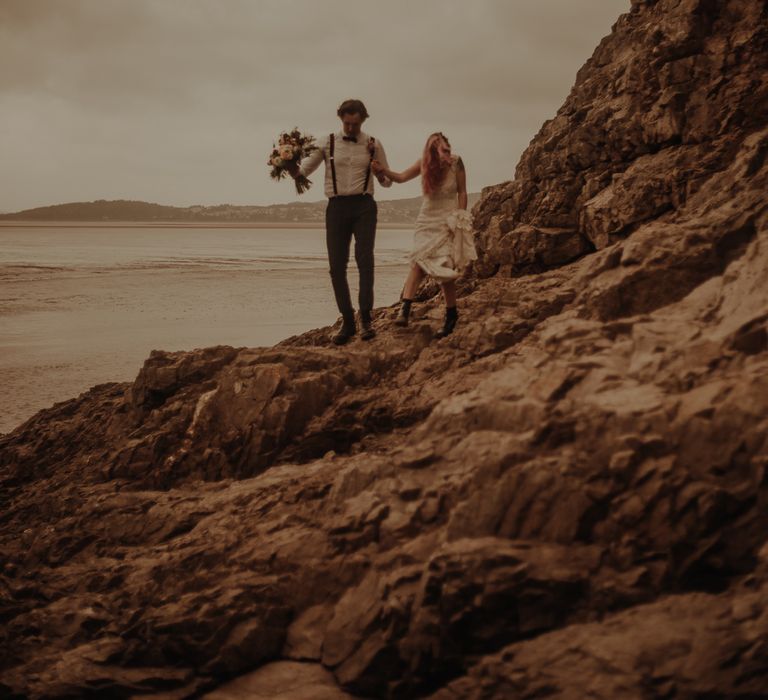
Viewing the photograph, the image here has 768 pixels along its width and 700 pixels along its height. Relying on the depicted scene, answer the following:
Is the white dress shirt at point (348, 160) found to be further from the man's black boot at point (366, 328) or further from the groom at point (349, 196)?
the man's black boot at point (366, 328)

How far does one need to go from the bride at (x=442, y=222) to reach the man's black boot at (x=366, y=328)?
35 cm

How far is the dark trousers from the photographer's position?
7.67 metres

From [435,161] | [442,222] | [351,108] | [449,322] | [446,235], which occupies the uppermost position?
[351,108]

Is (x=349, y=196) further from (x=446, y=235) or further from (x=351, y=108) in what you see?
(x=446, y=235)

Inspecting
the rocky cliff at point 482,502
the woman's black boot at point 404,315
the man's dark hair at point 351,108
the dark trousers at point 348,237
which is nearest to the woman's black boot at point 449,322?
the rocky cliff at point 482,502

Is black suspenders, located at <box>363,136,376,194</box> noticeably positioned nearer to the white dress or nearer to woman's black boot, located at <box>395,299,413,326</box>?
the white dress

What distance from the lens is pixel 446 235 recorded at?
24.6ft

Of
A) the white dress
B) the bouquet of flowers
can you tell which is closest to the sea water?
the bouquet of flowers

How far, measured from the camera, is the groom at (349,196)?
294 inches

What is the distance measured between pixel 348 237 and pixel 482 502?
14.5 feet

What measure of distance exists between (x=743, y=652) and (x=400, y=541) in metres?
1.97

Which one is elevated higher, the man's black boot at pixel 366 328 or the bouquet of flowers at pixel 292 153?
the bouquet of flowers at pixel 292 153

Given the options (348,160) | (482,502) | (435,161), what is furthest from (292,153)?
(482,502)

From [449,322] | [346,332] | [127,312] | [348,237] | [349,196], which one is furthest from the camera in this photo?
[127,312]
